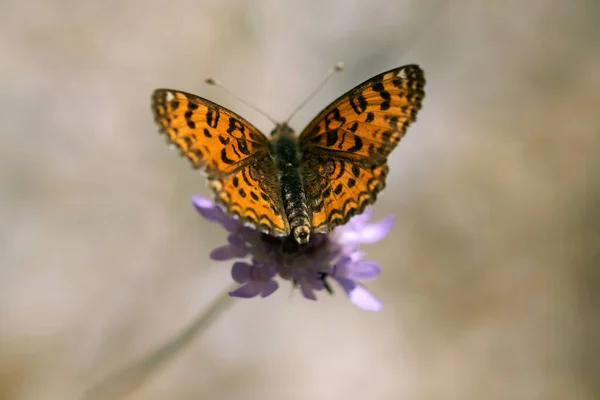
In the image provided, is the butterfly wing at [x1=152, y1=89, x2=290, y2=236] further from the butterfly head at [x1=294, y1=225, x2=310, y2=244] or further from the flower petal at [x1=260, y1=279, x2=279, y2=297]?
the flower petal at [x1=260, y1=279, x2=279, y2=297]

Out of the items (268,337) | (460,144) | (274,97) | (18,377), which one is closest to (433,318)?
(268,337)

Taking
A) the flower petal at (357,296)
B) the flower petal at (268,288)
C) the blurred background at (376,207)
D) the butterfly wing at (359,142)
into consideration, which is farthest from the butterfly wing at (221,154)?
the blurred background at (376,207)

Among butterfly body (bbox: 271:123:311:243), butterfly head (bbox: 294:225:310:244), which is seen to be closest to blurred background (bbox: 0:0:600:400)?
butterfly body (bbox: 271:123:311:243)

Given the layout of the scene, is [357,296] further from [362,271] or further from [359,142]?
[359,142]

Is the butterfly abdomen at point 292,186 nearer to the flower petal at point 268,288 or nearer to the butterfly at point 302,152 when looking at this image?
the butterfly at point 302,152

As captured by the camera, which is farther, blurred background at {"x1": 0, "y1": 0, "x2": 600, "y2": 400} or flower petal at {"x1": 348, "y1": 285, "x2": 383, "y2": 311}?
blurred background at {"x1": 0, "y1": 0, "x2": 600, "y2": 400}

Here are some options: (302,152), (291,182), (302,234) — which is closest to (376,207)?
(302,152)

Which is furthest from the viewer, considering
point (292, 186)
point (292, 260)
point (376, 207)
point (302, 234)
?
point (376, 207)

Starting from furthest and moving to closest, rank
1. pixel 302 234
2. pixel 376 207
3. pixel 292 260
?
1. pixel 376 207
2. pixel 292 260
3. pixel 302 234
